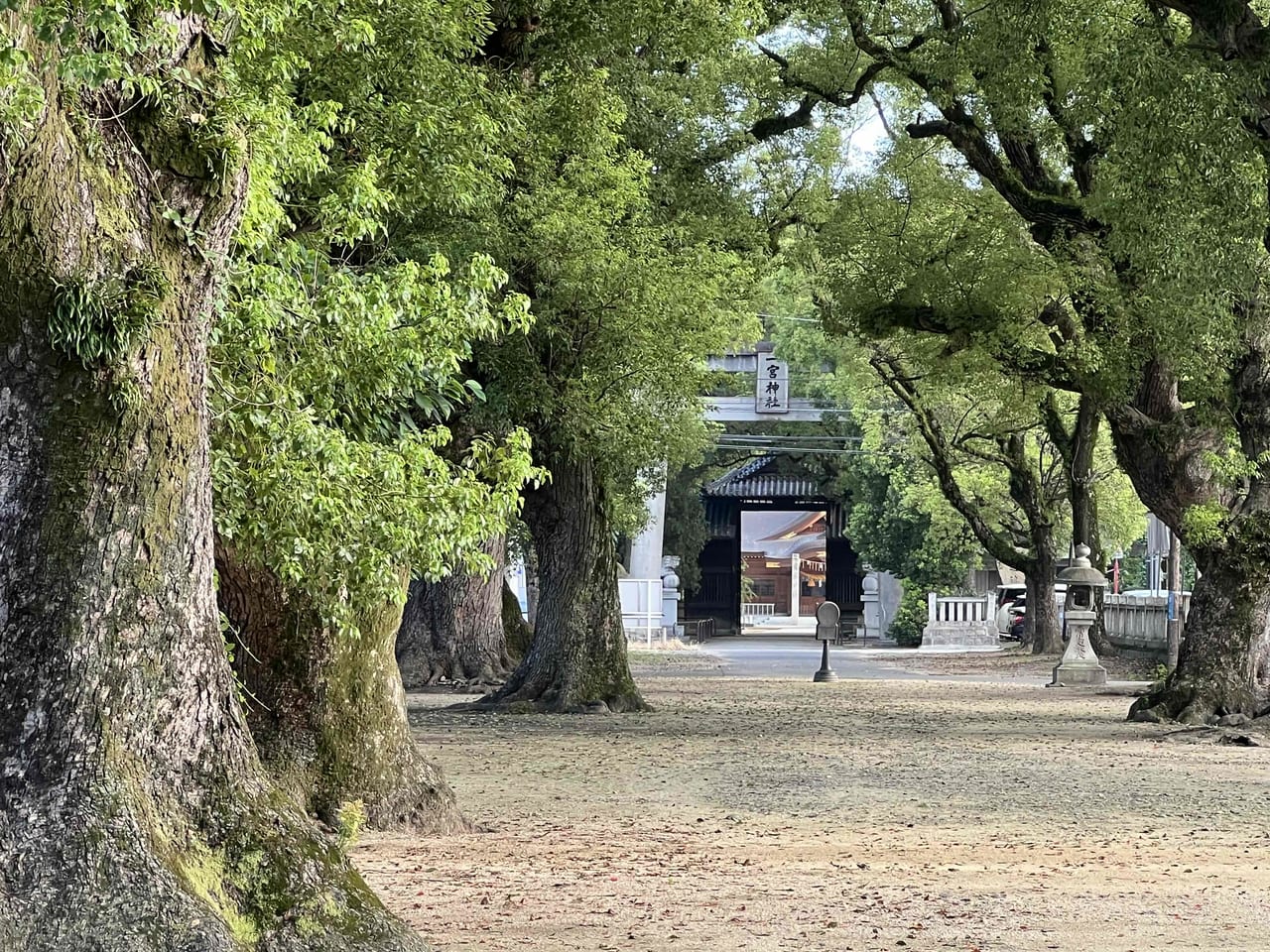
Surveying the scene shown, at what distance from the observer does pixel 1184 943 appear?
20.6 feet

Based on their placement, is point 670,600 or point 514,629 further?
point 670,600

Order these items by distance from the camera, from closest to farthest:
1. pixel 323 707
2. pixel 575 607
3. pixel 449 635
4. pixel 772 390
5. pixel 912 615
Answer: pixel 323 707
pixel 575 607
pixel 449 635
pixel 772 390
pixel 912 615

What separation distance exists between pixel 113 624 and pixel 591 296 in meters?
11.1

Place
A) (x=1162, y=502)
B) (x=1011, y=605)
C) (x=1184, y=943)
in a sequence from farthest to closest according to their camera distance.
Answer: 1. (x=1011, y=605)
2. (x=1162, y=502)
3. (x=1184, y=943)

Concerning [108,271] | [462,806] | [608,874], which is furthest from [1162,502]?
[108,271]

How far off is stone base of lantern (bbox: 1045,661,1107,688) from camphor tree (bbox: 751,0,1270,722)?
6.39m

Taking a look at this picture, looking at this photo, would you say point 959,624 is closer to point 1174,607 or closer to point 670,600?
point 670,600

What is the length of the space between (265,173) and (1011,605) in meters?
43.6

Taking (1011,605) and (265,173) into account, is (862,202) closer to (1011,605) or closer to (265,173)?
(265,173)

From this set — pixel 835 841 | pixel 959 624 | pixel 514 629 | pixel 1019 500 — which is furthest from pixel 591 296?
pixel 959 624

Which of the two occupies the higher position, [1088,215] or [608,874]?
[1088,215]

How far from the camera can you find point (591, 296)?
15.8 metres

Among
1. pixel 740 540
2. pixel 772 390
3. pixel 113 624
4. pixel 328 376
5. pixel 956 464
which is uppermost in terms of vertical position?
pixel 772 390

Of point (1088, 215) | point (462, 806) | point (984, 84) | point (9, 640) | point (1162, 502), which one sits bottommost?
point (462, 806)
